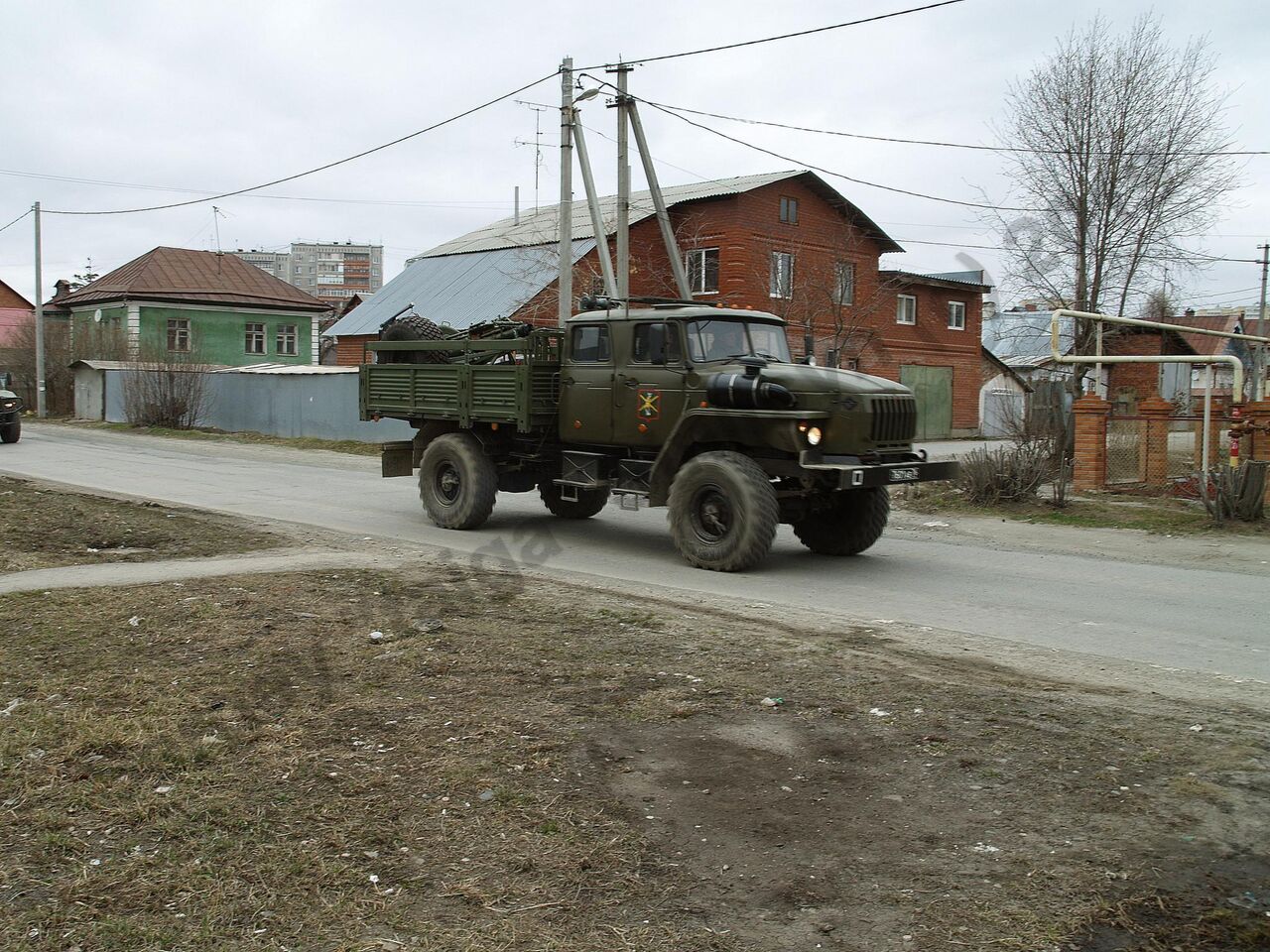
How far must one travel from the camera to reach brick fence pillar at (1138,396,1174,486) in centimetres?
1642

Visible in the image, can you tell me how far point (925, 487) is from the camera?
16906mm

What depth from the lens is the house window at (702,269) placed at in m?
33.5

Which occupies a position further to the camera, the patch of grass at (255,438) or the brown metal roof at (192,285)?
the brown metal roof at (192,285)

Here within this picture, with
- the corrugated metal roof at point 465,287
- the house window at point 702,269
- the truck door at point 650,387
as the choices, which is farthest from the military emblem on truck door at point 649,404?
the house window at point 702,269

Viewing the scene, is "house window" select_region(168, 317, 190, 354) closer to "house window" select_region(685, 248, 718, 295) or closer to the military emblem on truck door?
"house window" select_region(685, 248, 718, 295)

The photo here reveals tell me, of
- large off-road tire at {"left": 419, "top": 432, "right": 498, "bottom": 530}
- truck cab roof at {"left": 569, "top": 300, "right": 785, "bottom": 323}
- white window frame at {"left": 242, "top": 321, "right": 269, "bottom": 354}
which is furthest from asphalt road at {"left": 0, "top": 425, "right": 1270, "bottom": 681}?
white window frame at {"left": 242, "top": 321, "right": 269, "bottom": 354}

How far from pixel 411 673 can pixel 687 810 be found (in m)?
2.31

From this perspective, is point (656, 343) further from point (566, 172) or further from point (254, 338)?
point (254, 338)

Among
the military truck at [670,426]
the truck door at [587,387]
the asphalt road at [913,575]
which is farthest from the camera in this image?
the truck door at [587,387]

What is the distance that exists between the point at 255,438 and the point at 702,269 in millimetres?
13576

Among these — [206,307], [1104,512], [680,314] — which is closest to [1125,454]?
[1104,512]

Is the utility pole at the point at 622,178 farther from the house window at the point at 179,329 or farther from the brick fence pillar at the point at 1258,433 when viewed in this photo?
the house window at the point at 179,329

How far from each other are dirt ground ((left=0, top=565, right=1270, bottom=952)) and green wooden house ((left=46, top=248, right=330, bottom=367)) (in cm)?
4333

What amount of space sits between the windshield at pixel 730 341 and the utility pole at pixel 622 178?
28.6ft
